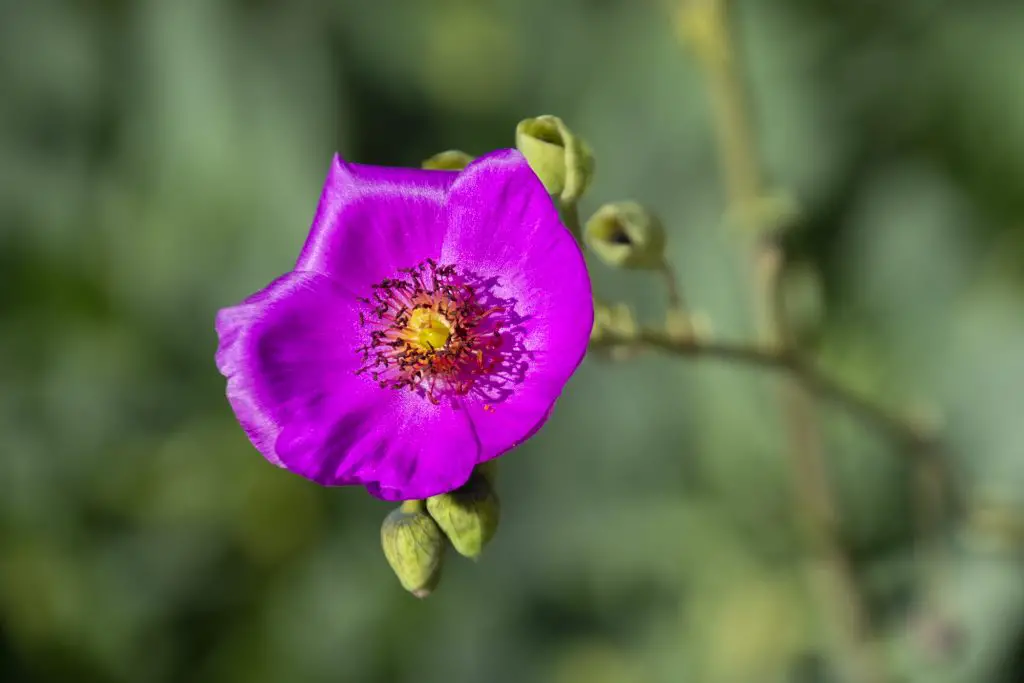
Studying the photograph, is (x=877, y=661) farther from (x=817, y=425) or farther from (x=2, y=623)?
(x=2, y=623)

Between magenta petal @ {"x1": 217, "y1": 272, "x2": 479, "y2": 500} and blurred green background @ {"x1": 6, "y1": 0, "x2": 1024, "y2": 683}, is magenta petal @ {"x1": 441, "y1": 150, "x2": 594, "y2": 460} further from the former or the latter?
blurred green background @ {"x1": 6, "y1": 0, "x2": 1024, "y2": 683}

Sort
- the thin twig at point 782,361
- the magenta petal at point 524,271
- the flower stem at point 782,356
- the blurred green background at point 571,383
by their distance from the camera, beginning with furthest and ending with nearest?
the blurred green background at point 571,383
the flower stem at point 782,356
the thin twig at point 782,361
the magenta petal at point 524,271

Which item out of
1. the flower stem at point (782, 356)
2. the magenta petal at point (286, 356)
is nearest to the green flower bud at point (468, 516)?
the magenta petal at point (286, 356)

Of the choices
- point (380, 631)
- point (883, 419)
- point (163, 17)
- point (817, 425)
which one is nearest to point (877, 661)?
point (817, 425)

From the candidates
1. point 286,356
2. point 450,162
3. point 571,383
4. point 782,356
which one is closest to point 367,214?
point 450,162

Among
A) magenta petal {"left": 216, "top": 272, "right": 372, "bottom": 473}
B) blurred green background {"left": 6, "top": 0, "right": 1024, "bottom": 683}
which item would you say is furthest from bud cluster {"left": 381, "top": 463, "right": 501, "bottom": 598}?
blurred green background {"left": 6, "top": 0, "right": 1024, "bottom": 683}

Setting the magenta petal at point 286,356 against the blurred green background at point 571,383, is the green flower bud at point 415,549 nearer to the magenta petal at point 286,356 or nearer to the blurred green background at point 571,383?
the magenta petal at point 286,356
